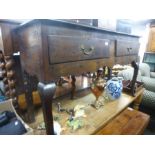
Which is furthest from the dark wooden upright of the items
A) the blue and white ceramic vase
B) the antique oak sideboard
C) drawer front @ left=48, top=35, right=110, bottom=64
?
the blue and white ceramic vase

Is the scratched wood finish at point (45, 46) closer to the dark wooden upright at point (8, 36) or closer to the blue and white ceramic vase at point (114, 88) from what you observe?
the dark wooden upright at point (8, 36)

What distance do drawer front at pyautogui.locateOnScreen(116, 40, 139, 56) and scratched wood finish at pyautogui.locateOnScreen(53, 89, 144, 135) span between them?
43 centimetres

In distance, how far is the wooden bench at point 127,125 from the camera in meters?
0.88

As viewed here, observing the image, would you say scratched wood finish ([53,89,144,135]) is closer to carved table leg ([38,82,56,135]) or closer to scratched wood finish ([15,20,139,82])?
carved table leg ([38,82,56,135])

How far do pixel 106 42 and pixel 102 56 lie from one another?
93 mm

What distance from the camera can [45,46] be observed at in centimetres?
48

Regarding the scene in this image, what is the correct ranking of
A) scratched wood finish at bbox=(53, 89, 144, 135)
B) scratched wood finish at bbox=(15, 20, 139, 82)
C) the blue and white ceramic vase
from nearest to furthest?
scratched wood finish at bbox=(15, 20, 139, 82) < scratched wood finish at bbox=(53, 89, 144, 135) < the blue and white ceramic vase

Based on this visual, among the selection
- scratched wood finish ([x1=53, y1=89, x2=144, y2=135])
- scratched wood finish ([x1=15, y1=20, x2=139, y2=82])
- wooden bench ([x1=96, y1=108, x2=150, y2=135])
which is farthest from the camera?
wooden bench ([x1=96, y1=108, x2=150, y2=135])

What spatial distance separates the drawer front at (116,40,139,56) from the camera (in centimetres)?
93

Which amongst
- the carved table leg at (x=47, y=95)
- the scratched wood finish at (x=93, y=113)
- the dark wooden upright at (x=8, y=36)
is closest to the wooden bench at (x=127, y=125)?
the scratched wood finish at (x=93, y=113)

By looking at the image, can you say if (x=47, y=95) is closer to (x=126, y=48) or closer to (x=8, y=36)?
(x=8, y=36)
